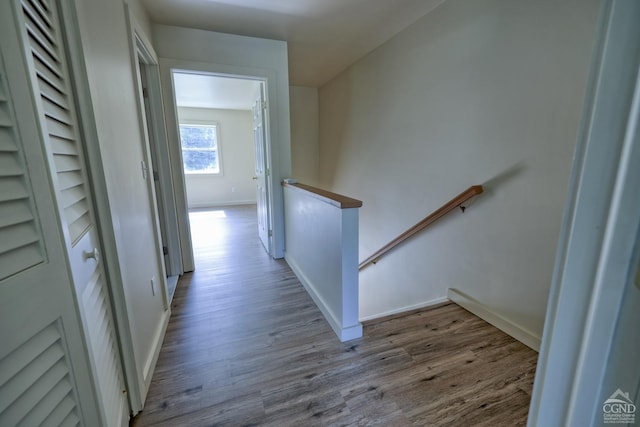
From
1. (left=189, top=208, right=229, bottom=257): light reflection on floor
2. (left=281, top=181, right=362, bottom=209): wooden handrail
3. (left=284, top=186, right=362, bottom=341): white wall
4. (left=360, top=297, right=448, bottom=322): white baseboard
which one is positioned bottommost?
(left=360, top=297, right=448, bottom=322): white baseboard

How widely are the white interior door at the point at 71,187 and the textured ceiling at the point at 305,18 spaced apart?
1.67m

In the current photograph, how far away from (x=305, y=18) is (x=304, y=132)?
2511mm

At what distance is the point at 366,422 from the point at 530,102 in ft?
6.45

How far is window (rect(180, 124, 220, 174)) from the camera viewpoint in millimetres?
6484

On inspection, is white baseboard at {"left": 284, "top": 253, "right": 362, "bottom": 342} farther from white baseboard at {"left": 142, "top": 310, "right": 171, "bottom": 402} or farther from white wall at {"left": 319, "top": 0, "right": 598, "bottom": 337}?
white baseboard at {"left": 142, "top": 310, "right": 171, "bottom": 402}

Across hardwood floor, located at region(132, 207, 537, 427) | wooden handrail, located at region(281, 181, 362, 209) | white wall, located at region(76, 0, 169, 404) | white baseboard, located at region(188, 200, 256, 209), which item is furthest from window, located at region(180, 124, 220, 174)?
wooden handrail, located at region(281, 181, 362, 209)

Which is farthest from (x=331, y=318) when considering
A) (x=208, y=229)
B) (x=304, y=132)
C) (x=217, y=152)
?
(x=217, y=152)

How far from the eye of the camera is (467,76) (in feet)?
6.50

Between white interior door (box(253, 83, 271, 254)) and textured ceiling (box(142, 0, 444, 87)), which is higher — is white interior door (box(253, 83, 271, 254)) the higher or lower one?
the lower one

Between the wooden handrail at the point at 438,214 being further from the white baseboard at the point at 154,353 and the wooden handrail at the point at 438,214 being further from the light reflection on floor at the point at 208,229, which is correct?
the light reflection on floor at the point at 208,229

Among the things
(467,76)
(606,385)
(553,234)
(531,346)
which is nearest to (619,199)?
(606,385)

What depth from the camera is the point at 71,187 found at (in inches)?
35.8

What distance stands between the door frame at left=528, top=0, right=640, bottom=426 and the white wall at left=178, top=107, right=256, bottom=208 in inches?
279

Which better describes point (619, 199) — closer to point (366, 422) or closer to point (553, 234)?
point (366, 422)
